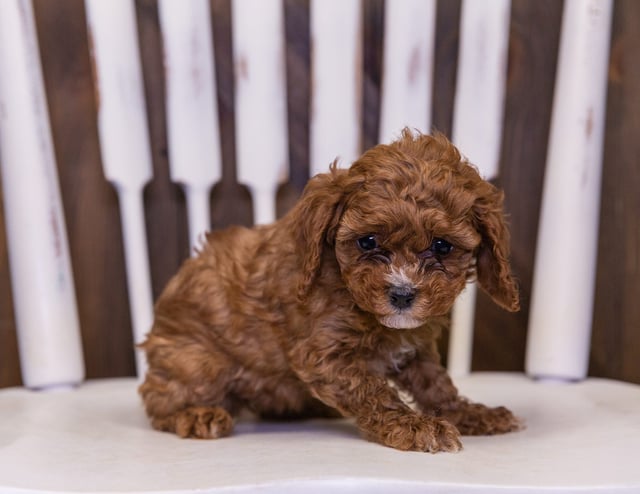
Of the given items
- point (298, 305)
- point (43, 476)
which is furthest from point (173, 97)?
point (43, 476)

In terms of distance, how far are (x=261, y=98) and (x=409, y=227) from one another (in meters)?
0.73

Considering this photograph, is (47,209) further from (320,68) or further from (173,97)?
(320,68)

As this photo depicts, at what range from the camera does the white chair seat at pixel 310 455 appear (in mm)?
1223

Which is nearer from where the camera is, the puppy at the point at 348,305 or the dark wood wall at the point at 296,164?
the puppy at the point at 348,305

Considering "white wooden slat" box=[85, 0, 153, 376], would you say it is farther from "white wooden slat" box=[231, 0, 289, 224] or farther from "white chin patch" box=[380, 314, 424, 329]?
"white chin patch" box=[380, 314, 424, 329]

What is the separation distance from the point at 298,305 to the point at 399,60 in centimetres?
70

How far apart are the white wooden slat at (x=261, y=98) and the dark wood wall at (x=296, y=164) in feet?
0.69

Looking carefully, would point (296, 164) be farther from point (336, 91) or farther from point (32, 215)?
point (32, 215)

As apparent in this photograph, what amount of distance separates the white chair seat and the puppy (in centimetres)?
6

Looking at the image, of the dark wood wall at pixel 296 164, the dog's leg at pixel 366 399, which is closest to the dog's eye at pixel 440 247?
the dog's leg at pixel 366 399

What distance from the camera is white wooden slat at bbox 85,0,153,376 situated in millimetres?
2010

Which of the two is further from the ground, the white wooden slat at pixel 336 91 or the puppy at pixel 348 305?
the white wooden slat at pixel 336 91

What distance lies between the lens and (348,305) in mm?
1610

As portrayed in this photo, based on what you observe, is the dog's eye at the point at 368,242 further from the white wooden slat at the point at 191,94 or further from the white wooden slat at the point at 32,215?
the white wooden slat at the point at 32,215
